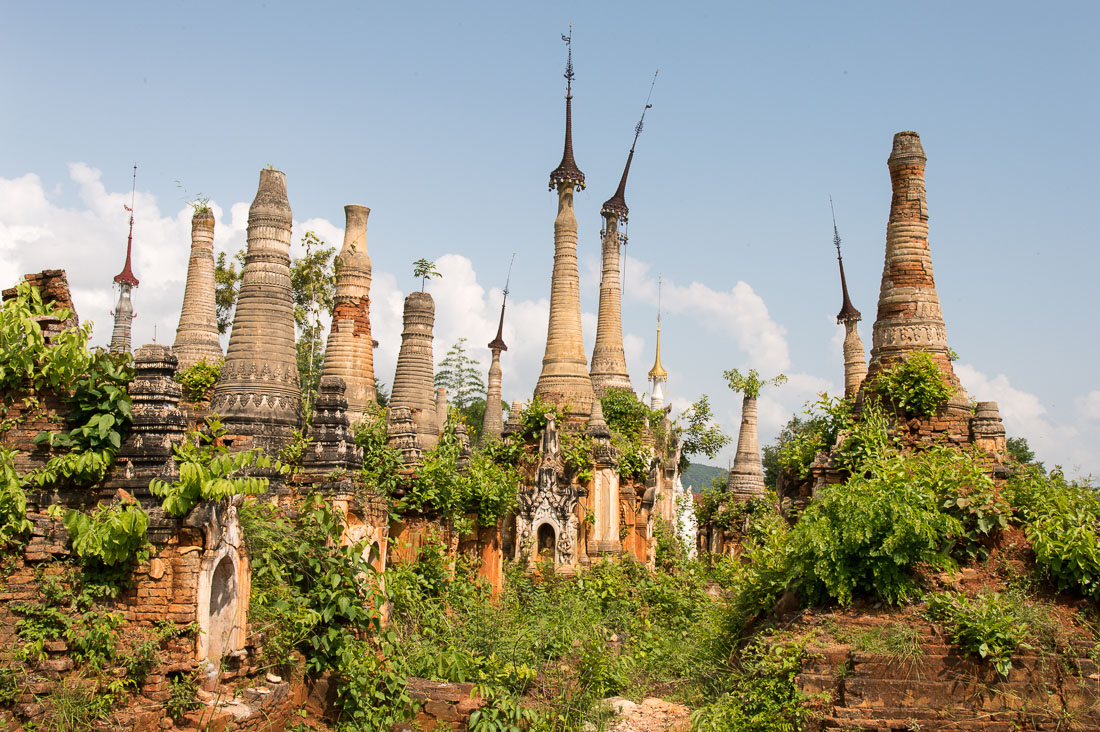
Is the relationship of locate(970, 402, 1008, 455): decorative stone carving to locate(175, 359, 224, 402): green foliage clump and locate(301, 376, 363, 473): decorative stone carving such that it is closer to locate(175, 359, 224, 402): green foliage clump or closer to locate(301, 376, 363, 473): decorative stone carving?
locate(301, 376, 363, 473): decorative stone carving

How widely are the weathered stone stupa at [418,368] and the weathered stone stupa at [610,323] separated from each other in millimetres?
6345

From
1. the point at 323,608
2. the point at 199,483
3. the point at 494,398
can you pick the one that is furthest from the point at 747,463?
the point at 199,483

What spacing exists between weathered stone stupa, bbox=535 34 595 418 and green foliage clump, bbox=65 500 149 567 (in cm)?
1456

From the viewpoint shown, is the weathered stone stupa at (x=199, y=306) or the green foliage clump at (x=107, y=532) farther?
the weathered stone stupa at (x=199, y=306)

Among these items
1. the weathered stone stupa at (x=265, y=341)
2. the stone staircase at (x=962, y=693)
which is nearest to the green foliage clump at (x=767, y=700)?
the stone staircase at (x=962, y=693)

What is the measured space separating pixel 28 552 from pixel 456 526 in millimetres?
8903

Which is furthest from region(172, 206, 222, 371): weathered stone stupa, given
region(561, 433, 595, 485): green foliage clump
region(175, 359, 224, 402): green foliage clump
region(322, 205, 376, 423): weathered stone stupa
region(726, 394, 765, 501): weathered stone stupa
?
region(726, 394, 765, 501): weathered stone stupa

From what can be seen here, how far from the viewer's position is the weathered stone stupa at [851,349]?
1057 inches

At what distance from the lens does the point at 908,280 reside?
16281 mm

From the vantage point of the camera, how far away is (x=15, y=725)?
7.66 m

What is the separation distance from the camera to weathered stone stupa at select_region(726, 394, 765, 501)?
2966 centimetres

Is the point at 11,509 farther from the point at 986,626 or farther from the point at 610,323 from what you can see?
the point at 610,323

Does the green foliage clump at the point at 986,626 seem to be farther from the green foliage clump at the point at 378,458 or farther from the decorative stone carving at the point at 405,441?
the decorative stone carving at the point at 405,441

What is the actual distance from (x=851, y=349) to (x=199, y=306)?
61.4 feet
